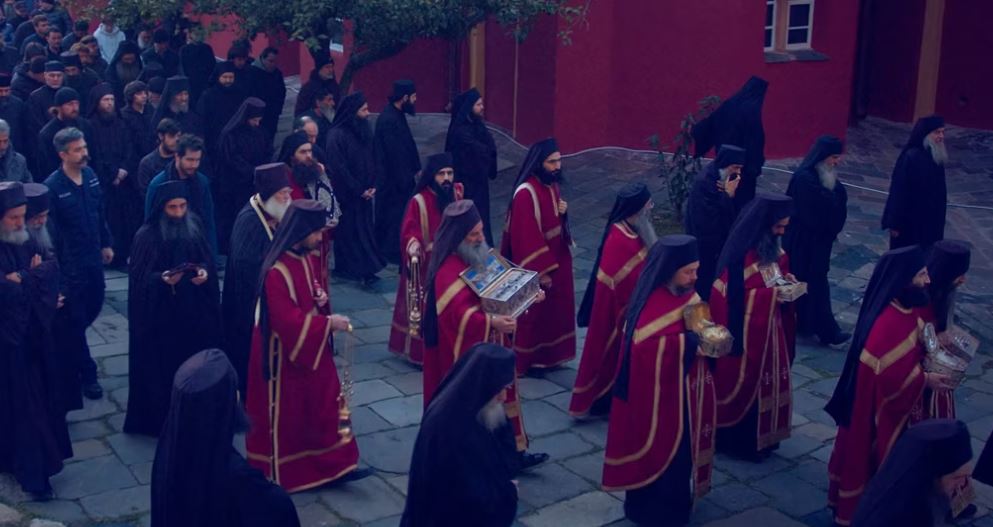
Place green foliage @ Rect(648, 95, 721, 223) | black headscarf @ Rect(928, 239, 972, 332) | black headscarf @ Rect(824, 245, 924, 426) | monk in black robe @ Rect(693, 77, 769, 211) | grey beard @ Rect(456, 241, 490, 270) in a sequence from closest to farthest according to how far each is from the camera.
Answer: black headscarf @ Rect(824, 245, 924, 426)
black headscarf @ Rect(928, 239, 972, 332)
grey beard @ Rect(456, 241, 490, 270)
monk in black robe @ Rect(693, 77, 769, 211)
green foliage @ Rect(648, 95, 721, 223)

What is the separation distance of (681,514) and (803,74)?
410 inches

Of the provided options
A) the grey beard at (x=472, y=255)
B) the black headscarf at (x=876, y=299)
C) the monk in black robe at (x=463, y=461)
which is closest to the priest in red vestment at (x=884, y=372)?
the black headscarf at (x=876, y=299)

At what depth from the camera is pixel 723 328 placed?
23.6 feet

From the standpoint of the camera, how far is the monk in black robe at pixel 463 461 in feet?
17.4

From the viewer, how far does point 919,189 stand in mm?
10938

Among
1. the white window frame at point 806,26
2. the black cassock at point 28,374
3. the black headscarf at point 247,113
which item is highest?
the white window frame at point 806,26

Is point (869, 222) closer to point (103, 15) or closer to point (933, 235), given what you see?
point (933, 235)

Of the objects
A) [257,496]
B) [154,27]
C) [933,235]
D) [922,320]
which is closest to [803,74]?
[933,235]

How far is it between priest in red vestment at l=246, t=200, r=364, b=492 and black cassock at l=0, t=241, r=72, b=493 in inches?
49.2

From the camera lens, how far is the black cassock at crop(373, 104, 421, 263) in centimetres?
1217

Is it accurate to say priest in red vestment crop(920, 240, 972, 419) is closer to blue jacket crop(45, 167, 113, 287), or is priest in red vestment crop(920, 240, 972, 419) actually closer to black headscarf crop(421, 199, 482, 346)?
black headscarf crop(421, 199, 482, 346)

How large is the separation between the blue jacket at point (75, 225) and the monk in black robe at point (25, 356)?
1.13 m

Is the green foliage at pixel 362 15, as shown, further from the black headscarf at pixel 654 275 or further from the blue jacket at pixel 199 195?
the black headscarf at pixel 654 275

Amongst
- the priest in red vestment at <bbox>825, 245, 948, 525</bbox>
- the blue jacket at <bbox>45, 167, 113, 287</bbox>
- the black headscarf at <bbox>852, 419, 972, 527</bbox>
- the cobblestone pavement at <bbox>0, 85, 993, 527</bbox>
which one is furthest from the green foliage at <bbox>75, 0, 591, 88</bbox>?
the black headscarf at <bbox>852, 419, 972, 527</bbox>
